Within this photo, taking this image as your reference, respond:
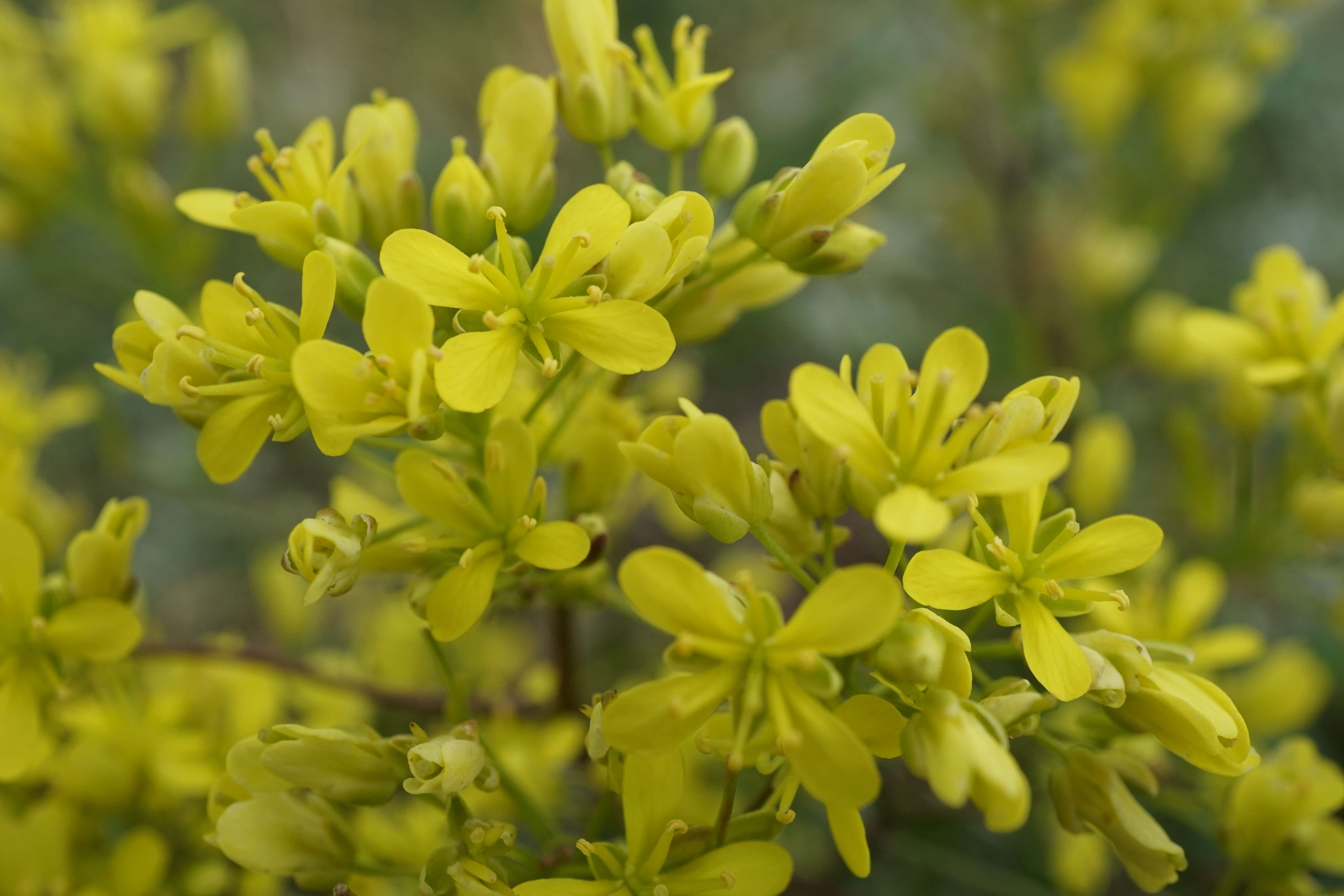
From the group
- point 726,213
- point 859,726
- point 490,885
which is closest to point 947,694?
point 859,726

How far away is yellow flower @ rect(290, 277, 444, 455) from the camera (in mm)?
803

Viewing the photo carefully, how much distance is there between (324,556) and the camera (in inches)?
33.6

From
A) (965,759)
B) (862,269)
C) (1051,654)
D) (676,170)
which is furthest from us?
(862,269)

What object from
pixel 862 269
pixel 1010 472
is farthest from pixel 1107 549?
pixel 862 269

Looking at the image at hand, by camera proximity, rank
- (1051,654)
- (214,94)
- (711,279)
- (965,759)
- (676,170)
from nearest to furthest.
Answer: (965,759)
(1051,654)
(711,279)
(676,170)
(214,94)

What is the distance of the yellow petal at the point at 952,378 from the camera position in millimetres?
819

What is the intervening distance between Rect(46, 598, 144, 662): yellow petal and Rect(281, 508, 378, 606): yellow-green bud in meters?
0.25

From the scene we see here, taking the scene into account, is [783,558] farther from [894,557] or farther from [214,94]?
[214,94]

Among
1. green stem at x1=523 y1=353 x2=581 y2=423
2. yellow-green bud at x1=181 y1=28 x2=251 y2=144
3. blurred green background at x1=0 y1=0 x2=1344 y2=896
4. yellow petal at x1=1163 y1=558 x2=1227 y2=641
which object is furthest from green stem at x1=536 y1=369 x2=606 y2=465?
yellow-green bud at x1=181 y1=28 x2=251 y2=144

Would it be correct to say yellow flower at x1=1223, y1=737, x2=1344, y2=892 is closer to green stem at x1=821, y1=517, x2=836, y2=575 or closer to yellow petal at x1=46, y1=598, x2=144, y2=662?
green stem at x1=821, y1=517, x2=836, y2=575

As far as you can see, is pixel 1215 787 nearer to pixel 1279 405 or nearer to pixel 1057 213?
pixel 1279 405

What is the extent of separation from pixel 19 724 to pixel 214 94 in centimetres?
136

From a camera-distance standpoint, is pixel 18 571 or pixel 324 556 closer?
pixel 324 556

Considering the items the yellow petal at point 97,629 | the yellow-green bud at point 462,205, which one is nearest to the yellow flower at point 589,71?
the yellow-green bud at point 462,205
